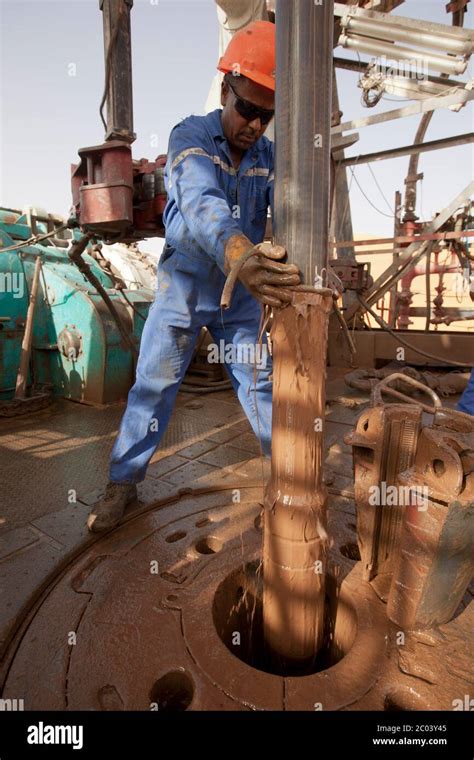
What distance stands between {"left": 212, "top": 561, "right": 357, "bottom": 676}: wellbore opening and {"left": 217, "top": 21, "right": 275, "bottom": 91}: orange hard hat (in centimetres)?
176

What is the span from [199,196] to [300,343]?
643 mm

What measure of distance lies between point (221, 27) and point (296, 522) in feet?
21.8

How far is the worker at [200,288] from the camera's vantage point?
1649 mm

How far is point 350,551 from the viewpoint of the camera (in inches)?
65.7

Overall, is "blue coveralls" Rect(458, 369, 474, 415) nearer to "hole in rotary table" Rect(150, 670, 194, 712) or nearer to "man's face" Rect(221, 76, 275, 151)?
"man's face" Rect(221, 76, 275, 151)

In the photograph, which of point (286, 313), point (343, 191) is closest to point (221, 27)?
point (343, 191)

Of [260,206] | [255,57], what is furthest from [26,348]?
[255,57]

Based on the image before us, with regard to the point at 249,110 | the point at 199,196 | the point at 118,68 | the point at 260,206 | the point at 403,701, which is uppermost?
the point at 118,68

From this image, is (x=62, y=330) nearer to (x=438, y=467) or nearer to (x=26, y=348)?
(x=26, y=348)

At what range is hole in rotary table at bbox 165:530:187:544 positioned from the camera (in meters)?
1.75

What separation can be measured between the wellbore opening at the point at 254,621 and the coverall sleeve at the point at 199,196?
111 centimetres

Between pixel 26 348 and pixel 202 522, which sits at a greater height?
pixel 26 348

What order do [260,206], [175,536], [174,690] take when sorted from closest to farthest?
[174,690], [175,536], [260,206]
